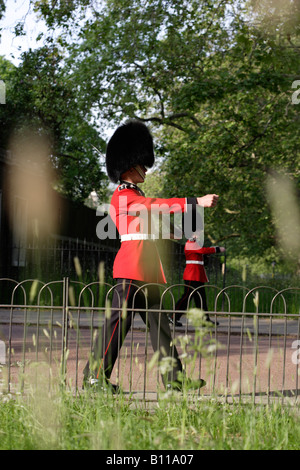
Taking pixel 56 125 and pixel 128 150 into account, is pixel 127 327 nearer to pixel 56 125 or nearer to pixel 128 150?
pixel 128 150

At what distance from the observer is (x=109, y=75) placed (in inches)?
772

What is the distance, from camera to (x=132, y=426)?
3824 millimetres

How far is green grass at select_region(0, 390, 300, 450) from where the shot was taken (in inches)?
136

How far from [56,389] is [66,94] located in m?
19.0

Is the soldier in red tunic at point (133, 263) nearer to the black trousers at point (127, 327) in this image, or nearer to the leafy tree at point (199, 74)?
the black trousers at point (127, 327)

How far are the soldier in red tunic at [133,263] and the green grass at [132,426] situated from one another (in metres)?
0.69

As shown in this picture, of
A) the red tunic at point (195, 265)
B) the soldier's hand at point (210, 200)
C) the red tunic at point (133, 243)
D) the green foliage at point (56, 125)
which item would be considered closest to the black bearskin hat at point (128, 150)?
the red tunic at point (133, 243)

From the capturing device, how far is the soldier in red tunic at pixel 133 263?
203 inches

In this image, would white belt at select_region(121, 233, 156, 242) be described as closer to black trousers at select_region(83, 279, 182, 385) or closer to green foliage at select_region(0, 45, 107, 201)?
black trousers at select_region(83, 279, 182, 385)

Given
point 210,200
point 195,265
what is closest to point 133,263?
point 210,200

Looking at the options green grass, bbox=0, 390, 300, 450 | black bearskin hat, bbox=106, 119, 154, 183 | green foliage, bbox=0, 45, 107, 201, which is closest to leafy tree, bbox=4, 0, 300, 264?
green foliage, bbox=0, 45, 107, 201

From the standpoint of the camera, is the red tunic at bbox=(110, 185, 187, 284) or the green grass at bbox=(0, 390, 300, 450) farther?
the red tunic at bbox=(110, 185, 187, 284)

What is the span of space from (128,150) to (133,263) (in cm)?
108

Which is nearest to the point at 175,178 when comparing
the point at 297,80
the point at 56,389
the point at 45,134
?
the point at 297,80
